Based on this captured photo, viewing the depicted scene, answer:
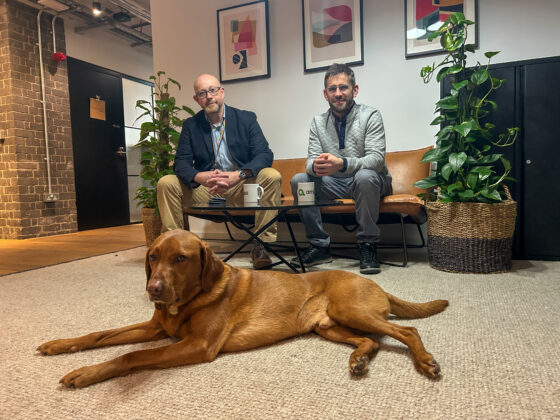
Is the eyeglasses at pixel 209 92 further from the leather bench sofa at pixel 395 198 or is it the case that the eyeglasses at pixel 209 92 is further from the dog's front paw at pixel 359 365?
the dog's front paw at pixel 359 365

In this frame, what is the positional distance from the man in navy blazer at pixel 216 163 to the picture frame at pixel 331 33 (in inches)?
41.4

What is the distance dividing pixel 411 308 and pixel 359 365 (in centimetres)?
43

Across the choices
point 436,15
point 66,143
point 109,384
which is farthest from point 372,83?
point 66,143

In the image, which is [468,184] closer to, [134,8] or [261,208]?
[261,208]

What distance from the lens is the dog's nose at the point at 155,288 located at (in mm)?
1009

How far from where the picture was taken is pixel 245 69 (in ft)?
12.3

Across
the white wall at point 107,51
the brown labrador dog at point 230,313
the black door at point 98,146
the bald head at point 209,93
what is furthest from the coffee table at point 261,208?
the white wall at point 107,51

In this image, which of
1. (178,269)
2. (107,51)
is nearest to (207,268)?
(178,269)

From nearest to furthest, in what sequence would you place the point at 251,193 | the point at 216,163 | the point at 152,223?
the point at 251,193
the point at 216,163
the point at 152,223

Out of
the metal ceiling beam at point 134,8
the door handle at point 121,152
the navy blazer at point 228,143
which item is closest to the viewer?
the navy blazer at point 228,143

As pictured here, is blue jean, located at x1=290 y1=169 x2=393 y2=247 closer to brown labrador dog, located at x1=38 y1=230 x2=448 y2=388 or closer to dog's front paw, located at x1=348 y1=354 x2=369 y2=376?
brown labrador dog, located at x1=38 y1=230 x2=448 y2=388

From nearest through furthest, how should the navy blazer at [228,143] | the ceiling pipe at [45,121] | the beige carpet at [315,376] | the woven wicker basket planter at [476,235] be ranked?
1. the beige carpet at [315,376]
2. the woven wicker basket planter at [476,235]
3. the navy blazer at [228,143]
4. the ceiling pipe at [45,121]

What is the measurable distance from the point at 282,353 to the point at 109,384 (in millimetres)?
512

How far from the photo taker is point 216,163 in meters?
2.82
